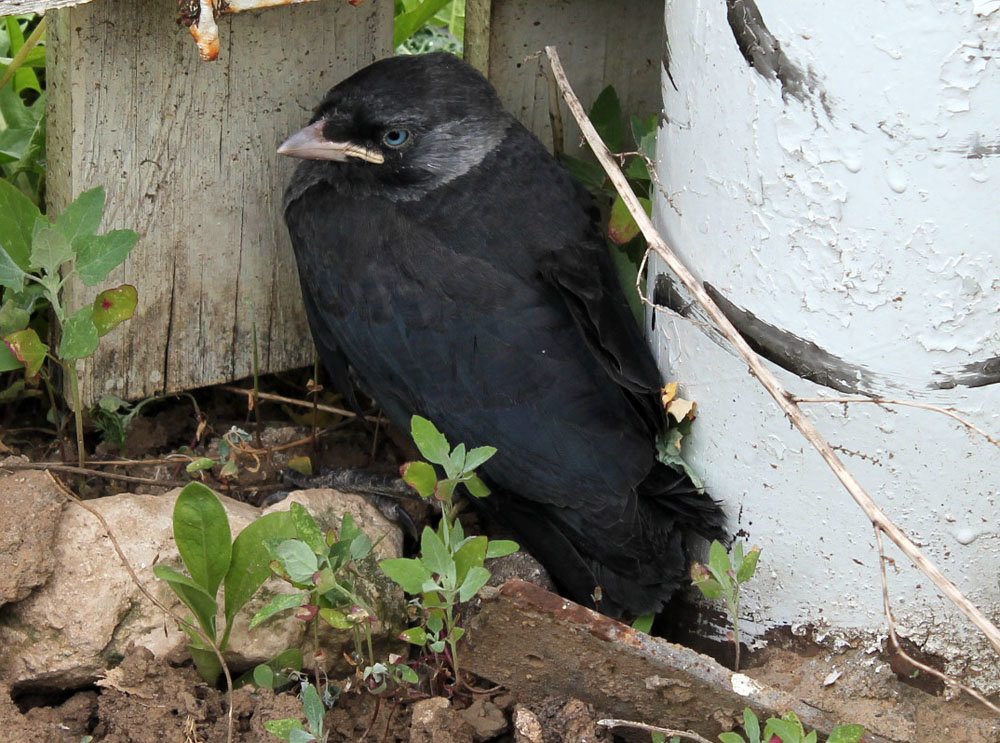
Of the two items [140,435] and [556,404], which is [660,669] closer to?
[556,404]

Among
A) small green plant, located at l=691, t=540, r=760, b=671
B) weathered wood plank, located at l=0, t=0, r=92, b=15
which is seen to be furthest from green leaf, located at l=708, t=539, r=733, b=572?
weathered wood plank, located at l=0, t=0, r=92, b=15

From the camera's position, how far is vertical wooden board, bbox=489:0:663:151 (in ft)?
10.5

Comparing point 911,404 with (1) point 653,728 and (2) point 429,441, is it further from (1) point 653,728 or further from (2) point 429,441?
(2) point 429,441

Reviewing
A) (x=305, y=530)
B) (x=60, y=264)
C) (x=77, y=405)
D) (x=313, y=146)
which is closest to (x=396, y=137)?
(x=313, y=146)

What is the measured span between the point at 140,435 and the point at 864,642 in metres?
1.73

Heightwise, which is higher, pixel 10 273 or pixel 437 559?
pixel 10 273

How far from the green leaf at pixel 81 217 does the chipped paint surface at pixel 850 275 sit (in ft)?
3.67

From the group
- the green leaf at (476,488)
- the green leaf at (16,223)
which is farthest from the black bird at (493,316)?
the green leaf at (16,223)

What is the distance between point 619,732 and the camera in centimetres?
236

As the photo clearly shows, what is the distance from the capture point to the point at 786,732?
202cm

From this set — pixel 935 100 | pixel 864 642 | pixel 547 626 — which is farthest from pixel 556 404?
pixel 935 100

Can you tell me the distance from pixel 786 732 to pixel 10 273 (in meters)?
1.67

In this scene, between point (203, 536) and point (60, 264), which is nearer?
point (203, 536)

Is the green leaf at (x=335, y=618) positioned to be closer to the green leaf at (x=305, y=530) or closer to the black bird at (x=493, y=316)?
the green leaf at (x=305, y=530)
